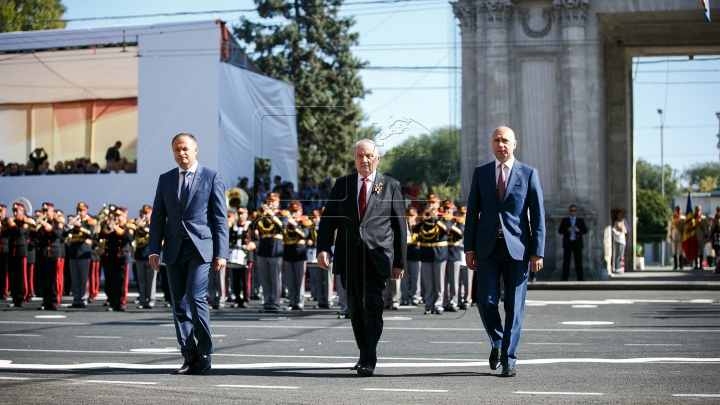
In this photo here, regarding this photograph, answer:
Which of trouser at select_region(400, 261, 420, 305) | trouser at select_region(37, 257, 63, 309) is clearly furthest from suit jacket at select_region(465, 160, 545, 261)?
trouser at select_region(37, 257, 63, 309)

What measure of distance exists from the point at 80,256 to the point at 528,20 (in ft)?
50.4

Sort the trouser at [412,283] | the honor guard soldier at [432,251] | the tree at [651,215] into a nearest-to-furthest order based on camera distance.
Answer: the honor guard soldier at [432,251], the trouser at [412,283], the tree at [651,215]

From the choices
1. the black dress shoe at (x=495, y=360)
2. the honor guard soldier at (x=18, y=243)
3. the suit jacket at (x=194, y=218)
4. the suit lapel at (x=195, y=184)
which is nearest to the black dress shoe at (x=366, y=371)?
the black dress shoe at (x=495, y=360)

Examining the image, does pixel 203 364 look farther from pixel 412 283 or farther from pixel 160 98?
pixel 160 98

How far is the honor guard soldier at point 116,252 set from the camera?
64.6 ft

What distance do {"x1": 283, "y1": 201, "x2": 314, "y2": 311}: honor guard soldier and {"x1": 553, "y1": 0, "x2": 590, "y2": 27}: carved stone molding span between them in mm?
13019

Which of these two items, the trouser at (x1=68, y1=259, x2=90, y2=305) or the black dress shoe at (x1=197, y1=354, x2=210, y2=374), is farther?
the trouser at (x1=68, y1=259, x2=90, y2=305)

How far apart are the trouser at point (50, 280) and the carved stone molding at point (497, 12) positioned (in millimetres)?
14739

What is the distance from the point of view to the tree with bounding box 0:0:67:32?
4922 centimetres

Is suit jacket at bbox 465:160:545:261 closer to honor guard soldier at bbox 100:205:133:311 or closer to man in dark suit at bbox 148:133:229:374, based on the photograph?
man in dark suit at bbox 148:133:229:374

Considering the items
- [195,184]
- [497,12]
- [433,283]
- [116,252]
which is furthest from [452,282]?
[497,12]

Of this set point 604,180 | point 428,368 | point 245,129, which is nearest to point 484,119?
point 604,180

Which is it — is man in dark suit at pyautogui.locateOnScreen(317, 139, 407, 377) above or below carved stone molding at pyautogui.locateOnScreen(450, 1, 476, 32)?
below

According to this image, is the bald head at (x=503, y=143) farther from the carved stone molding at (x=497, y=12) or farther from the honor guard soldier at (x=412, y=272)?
the carved stone molding at (x=497, y=12)
